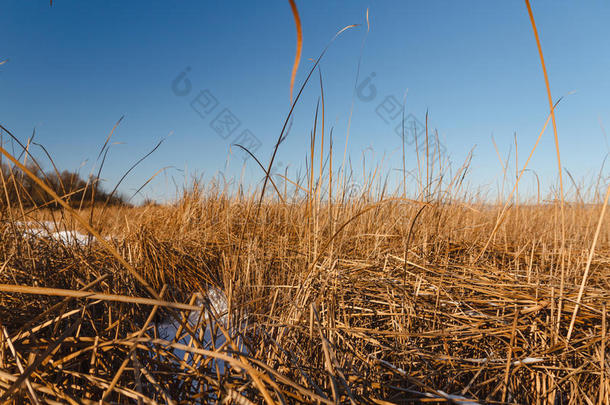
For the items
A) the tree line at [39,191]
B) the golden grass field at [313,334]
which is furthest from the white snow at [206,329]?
the tree line at [39,191]

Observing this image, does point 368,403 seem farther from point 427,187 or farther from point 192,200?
point 192,200

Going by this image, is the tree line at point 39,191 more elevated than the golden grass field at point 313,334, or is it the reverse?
the tree line at point 39,191

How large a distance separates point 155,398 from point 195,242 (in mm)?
1414

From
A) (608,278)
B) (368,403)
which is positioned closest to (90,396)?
(368,403)

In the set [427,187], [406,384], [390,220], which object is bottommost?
[406,384]

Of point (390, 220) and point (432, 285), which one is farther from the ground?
point (390, 220)

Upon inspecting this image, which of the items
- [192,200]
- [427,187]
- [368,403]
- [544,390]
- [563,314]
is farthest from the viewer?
[192,200]

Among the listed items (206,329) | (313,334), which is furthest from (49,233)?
(313,334)

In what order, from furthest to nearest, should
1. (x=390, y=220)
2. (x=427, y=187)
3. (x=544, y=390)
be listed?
(x=390, y=220)
(x=427, y=187)
(x=544, y=390)

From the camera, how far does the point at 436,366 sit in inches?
29.5

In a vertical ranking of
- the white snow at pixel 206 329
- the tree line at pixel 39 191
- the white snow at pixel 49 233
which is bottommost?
the white snow at pixel 206 329

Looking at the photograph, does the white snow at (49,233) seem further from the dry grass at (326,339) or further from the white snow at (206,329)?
Answer: the white snow at (206,329)

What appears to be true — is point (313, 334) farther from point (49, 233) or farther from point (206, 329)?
point (49, 233)

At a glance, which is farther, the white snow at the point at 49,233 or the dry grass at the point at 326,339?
the white snow at the point at 49,233
